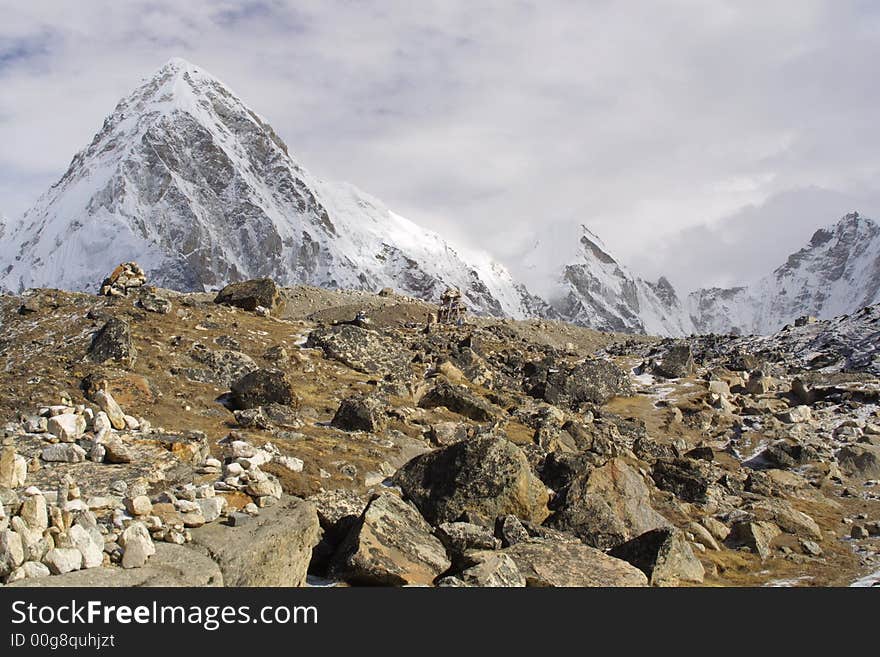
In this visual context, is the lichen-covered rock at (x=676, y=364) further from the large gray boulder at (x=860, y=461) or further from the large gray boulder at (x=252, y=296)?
the large gray boulder at (x=252, y=296)

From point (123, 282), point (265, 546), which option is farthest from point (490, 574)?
point (123, 282)

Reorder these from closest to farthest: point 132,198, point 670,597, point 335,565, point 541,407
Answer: point 670,597 → point 335,565 → point 541,407 → point 132,198

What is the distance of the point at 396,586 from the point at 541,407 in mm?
13883

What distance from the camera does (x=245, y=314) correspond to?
25406mm

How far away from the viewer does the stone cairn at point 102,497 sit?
7.99 m

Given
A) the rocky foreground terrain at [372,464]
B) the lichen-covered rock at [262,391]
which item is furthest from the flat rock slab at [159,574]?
the lichen-covered rock at [262,391]

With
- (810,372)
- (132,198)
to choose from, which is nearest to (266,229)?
(132,198)

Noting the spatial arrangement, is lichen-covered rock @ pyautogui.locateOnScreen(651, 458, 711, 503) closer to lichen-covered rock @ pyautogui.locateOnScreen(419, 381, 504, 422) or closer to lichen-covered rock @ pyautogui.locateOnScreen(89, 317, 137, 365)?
lichen-covered rock @ pyautogui.locateOnScreen(419, 381, 504, 422)

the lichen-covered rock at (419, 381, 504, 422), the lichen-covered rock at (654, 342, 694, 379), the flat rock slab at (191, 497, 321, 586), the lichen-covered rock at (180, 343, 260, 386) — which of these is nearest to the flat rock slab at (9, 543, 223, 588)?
the flat rock slab at (191, 497, 321, 586)

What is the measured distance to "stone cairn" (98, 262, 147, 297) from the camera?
2276 cm

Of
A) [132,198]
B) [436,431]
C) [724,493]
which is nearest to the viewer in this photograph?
[436,431]

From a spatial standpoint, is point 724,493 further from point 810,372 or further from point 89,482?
point 810,372

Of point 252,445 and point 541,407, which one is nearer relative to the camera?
point 252,445

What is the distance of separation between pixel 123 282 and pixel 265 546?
17221 mm
